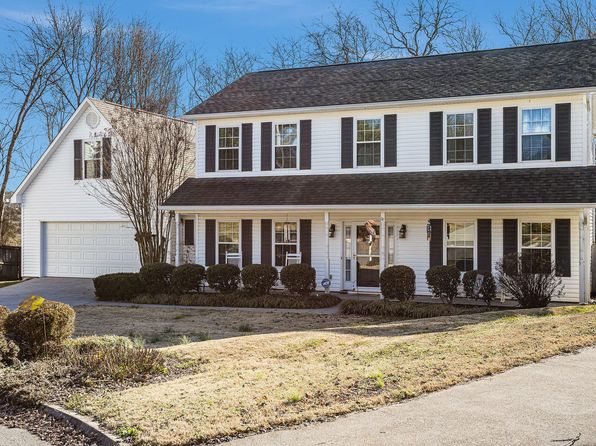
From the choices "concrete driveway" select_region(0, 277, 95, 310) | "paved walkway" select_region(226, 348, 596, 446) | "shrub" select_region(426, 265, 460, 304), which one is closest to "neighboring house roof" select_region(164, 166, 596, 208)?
"shrub" select_region(426, 265, 460, 304)

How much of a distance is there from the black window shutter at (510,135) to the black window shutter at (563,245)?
213cm

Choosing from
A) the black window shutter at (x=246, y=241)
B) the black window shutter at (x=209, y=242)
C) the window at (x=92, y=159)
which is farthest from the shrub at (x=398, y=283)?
the window at (x=92, y=159)

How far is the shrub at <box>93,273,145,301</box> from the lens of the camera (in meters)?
19.5

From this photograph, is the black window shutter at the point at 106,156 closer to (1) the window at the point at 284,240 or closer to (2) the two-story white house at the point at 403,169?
(2) the two-story white house at the point at 403,169

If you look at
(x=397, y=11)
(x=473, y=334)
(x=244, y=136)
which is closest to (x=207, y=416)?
(x=473, y=334)

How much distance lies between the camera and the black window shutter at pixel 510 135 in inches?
727

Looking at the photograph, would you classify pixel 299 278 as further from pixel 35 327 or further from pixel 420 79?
pixel 35 327

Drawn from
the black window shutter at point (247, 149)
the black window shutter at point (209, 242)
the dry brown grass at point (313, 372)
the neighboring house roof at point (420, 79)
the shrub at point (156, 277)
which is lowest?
the dry brown grass at point (313, 372)

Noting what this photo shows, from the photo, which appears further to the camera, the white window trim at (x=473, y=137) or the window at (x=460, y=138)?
the window at (x=460, y=138)

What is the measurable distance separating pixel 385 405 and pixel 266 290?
11802 millimetres

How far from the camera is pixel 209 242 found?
845 inches

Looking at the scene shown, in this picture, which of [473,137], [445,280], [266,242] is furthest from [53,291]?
[473,137]

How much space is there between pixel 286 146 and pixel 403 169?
3839mm

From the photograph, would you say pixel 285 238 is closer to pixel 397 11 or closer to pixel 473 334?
pixel 473 334
